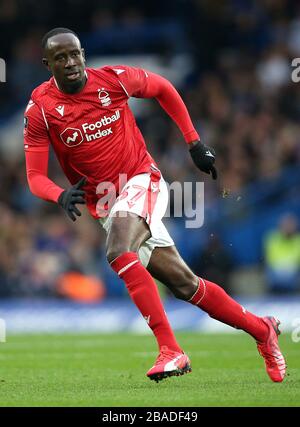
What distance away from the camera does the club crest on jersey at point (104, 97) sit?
7562 mm

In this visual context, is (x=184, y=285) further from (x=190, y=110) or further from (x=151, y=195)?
(x=190, y=110)

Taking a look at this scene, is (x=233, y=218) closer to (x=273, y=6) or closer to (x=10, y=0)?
(x=273, y=6)

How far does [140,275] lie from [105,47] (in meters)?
13.4

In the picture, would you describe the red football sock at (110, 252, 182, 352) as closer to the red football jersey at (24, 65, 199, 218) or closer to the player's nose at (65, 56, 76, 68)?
the red football jersey at (24, 65, 199, 218)

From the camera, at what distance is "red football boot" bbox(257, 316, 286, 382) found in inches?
292

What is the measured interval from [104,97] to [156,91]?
15.5 inches

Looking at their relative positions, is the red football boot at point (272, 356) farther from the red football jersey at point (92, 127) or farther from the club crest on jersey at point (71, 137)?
the club crest on jersey at point (71, 137)

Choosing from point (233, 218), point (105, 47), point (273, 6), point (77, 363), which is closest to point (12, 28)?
point (105, 47)

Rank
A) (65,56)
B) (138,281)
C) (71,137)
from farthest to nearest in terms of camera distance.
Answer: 1. (71,137)
2. (65,56)
3. (138,281)

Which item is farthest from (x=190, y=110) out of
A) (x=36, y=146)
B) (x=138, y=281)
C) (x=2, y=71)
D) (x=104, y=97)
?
(x=138, y=281)

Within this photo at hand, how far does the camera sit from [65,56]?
735 centimetres

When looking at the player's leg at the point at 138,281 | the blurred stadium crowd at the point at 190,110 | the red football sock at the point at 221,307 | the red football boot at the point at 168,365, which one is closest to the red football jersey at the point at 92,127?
the player's leg at the point at 138,281

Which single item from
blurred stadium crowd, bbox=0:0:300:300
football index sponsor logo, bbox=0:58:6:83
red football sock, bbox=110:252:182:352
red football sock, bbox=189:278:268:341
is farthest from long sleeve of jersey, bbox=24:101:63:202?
football index sponsor logo, bbox=0:58:6:83

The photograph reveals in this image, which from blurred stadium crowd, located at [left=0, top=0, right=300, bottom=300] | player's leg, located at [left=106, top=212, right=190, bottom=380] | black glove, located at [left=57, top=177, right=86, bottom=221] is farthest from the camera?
blurred stadium crowd, located at [left=0, top=0, right=300, bottom=300]
